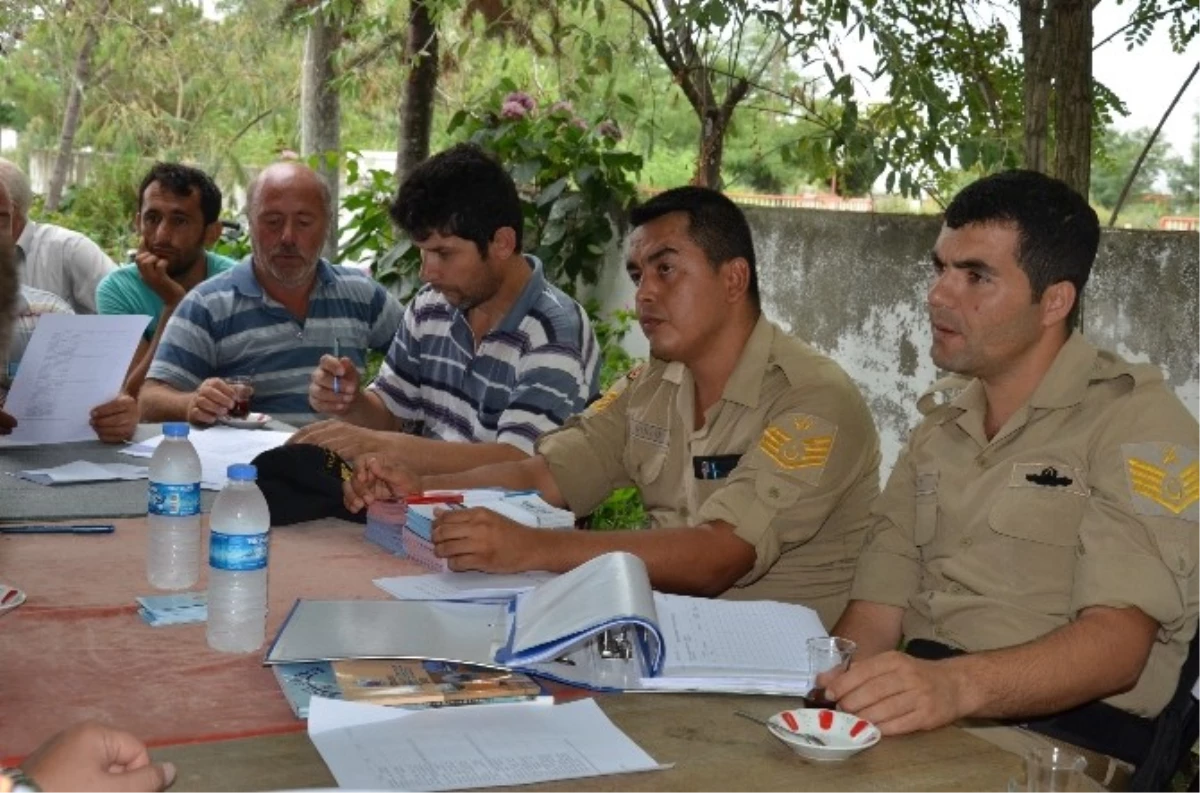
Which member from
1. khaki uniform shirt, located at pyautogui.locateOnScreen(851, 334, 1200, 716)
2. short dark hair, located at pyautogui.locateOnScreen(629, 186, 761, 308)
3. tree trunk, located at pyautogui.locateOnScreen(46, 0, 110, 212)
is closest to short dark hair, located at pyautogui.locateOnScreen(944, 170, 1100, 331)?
khaki uniform shirt, located at pyautogui.locateOnScreen(851, 334, 1200, 716)

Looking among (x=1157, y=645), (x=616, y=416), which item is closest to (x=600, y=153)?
(x=616, y=416)

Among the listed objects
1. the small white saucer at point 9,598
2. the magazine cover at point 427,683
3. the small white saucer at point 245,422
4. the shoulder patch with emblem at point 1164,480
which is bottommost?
the small white saucer at point 9,598

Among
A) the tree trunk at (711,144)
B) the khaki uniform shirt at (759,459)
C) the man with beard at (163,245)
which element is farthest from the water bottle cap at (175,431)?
the tree trunk at (711,144)

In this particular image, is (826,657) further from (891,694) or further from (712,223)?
(712,223)

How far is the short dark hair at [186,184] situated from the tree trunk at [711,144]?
1801 millimetres

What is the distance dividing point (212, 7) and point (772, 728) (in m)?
11.2

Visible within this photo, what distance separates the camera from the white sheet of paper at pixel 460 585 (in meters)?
2.27

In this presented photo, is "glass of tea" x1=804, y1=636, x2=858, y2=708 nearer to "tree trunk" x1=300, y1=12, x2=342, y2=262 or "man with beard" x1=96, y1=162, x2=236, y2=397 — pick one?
"man with beard" x1=96, y1=162, x2=236, y2=397

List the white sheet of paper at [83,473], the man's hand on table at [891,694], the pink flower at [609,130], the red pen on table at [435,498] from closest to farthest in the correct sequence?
the man's hand on table at [891,694], the red pen on table at [435,498], the white sheet of paper at [83,473], the pink flower at [609,130]

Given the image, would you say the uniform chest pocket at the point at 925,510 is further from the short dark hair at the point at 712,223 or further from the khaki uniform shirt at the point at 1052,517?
the short dark hair at the point at 712,223

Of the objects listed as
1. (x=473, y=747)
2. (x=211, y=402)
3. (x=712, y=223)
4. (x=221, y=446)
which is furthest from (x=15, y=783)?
(x=211, y=402)

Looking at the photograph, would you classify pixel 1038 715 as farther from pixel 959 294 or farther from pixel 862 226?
pixel 862 226

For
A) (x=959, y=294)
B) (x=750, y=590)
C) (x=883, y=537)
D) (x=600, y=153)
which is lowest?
(x=750, y=590)

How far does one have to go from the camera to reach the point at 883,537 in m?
2.62
